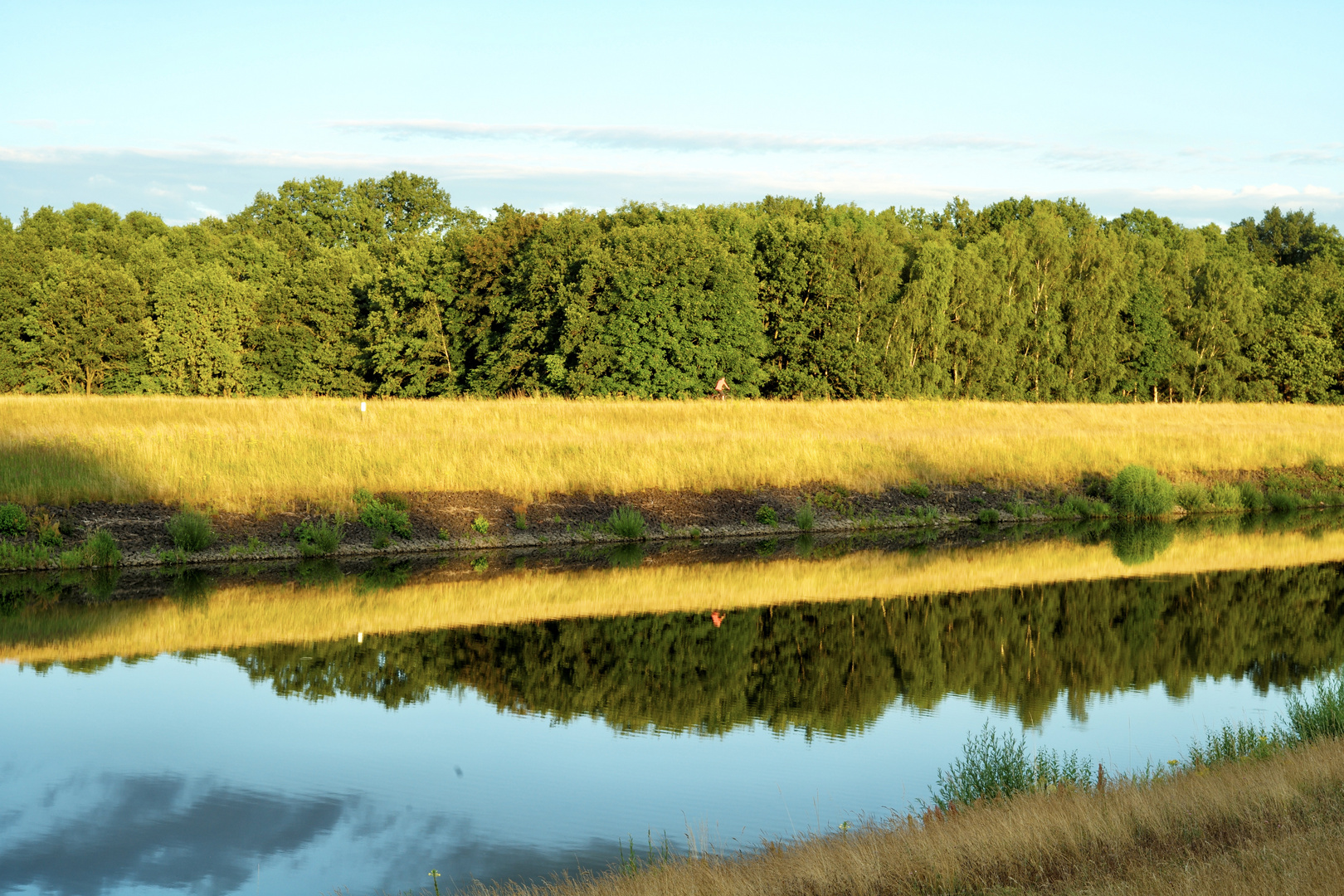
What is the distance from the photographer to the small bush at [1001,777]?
8656 mm

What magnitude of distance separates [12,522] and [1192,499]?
27.7 metres

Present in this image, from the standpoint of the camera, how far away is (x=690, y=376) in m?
57.4

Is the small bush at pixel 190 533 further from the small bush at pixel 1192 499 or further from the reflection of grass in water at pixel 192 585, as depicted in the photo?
the small bush at pixel 1192 499

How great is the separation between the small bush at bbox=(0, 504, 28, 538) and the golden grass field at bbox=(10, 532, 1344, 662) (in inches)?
166

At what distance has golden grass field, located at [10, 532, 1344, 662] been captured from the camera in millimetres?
15117

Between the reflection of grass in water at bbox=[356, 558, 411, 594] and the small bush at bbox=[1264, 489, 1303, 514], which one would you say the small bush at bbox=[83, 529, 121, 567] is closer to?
the reflection of grass in water at bbox=[356, 558, 411, 594]

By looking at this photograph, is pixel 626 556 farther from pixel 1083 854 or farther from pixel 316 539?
pixel 1083 854

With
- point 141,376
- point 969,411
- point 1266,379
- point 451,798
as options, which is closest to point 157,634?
point 451,798

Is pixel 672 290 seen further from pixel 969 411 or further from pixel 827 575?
pixel 827 575

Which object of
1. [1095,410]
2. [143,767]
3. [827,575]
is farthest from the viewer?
[1095,410]

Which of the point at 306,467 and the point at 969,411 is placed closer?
the point at 306,467

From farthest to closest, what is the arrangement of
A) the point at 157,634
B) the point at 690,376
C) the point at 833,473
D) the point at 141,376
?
the point at 141,376 < the point at 690,376 < the point at 833,473 < the point at 157,634

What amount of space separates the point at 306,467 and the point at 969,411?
25.0 meters

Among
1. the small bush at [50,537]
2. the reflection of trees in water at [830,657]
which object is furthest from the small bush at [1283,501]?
the small bush at [50,537]
